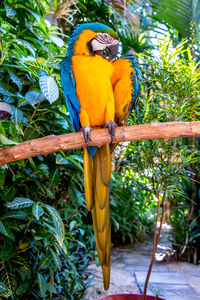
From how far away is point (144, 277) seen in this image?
2455 mm

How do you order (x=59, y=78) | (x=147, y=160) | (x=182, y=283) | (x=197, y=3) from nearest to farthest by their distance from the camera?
(x=59, y=78) → (x=147, y=160) → (x=197, y=3) → (x=182, y=283)

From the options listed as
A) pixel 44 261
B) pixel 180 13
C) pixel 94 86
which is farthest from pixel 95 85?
pixel 180 13

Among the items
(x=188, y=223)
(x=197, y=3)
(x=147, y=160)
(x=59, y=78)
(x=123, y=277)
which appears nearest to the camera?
(x=59, y=78)

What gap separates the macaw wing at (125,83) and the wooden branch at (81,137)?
1.14ft

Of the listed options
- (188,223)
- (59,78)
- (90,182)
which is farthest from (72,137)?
(188,223)

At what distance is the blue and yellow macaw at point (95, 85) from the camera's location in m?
1.12

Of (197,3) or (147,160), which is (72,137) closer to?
(147,160)

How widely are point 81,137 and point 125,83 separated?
411 mm

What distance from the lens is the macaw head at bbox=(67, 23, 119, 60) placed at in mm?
1151

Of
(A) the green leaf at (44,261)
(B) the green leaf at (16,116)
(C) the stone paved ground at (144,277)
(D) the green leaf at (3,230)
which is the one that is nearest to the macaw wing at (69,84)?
(B) the green leaf at (16,116)

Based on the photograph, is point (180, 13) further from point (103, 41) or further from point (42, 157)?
point (42, 157)

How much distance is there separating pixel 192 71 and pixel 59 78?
647 mm

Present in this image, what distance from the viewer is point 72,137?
94 cm

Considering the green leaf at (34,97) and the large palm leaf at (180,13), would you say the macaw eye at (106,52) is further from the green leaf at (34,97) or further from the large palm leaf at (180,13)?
the large palm leaf at (180,13)
